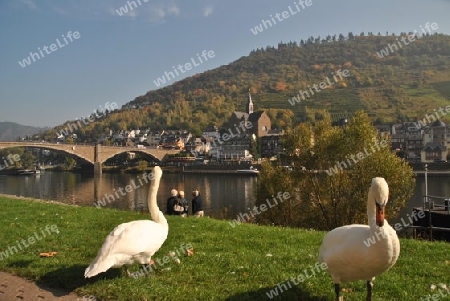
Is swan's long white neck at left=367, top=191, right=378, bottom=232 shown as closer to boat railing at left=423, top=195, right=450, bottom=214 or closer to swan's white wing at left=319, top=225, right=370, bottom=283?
swan's white wing at left=319, top=225, right=370, bottom=283

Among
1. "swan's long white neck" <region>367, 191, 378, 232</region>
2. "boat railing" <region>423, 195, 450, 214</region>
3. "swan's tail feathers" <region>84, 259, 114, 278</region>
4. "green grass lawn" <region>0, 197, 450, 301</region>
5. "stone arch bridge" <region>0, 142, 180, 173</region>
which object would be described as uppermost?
"stone arch bridge" <region>0, 142, 180, 173</region>

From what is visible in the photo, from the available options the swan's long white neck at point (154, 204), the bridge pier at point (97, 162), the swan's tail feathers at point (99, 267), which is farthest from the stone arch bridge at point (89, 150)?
the swan's tail feathers at point (99, 267)

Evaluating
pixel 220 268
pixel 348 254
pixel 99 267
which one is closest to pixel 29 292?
pixel 99 267

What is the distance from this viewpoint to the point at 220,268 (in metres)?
7.99

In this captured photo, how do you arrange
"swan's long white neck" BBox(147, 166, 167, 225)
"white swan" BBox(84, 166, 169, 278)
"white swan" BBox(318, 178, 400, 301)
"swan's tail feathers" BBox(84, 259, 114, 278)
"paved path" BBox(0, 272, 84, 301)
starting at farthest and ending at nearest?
"swan's long white neck" BBox(147, 166, 167, 225)
"paved path" BBox(0, 272, 84, 301)
"white swan" BBox(84, 166, 169, 278)
"swan's tail feathers" BBox(84, 259, 114, 278)
"white swan" BBox(318, 178, 400, 301)

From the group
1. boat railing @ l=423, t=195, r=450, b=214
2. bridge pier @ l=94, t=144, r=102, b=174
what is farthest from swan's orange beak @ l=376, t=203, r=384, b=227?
bridge pier @ l=94, t=144, r=102, b=174

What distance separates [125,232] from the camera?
24.1 feet

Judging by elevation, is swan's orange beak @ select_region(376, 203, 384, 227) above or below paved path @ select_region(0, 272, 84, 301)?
above

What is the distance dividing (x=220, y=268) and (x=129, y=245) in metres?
2.00

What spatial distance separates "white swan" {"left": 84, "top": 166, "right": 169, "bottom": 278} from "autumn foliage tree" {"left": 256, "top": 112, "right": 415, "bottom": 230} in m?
21.1

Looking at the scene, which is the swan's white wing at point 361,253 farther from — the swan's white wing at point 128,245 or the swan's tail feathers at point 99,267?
the swan's tail feathers at point 99,267

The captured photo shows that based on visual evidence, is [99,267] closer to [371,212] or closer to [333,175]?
[371,212]

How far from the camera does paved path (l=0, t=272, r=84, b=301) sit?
6.94 metres

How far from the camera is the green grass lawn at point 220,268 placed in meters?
6.68
